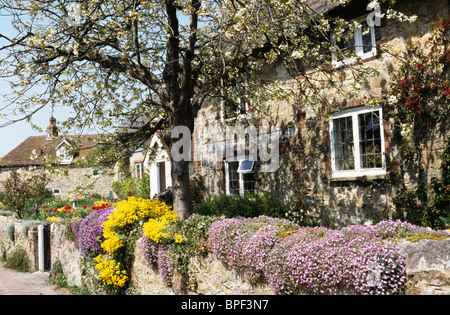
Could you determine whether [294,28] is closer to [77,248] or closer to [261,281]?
[261,281]

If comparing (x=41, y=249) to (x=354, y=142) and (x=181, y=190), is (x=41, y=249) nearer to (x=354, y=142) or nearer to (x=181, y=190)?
(x=181, y=190)

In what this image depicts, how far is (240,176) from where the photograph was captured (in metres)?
12.5

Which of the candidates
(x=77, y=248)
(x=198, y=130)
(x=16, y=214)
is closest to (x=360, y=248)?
(x=77, y=248)

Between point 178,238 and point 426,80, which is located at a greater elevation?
point 426,80

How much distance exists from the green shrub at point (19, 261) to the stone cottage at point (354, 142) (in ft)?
22.0

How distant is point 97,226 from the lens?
741 centimetres

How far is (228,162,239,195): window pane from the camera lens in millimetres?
12805

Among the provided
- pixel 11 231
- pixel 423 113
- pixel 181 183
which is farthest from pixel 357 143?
pixel 11 231

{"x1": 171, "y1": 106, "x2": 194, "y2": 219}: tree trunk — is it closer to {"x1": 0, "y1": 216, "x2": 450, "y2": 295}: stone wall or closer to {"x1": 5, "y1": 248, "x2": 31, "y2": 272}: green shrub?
{"x1": 0, "y1": 216, "x2": 450, "y2": 295}: stone wall

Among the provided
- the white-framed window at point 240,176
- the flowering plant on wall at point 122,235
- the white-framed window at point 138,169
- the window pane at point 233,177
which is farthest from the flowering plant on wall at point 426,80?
the white-framed window at point 138,169

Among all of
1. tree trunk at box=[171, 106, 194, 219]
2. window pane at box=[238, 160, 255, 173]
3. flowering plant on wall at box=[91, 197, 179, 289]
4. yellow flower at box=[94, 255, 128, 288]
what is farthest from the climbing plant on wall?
yellow flower at box=[94, 255, 128, 288]

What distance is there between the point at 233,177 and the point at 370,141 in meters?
5.20
